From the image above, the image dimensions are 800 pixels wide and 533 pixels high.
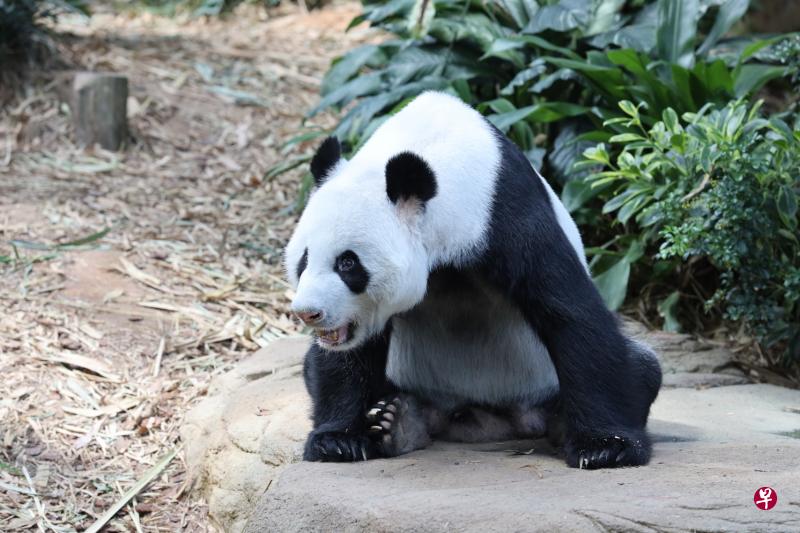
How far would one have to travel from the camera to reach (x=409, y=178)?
3607mm

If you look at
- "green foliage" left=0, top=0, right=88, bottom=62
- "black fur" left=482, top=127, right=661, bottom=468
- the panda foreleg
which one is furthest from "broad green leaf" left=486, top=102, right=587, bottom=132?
"green foliage" left=0, top=0, right=88, bottom=62

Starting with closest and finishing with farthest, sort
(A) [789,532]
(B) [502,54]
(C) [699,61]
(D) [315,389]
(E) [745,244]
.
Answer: (A) [789,532], (D) [315,389], (E) [745,244], (C) [699,61], (B) [502,54]

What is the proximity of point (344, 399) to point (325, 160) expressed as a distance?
98 centimetres

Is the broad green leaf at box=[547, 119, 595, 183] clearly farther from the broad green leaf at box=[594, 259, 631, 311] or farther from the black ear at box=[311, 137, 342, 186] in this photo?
the black ear at box=[311, 137, 342, 186]

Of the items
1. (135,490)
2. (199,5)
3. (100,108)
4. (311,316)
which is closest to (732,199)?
(311,316)

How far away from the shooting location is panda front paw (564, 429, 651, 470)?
377 centimetres

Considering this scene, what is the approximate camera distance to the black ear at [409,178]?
3586 millimetres

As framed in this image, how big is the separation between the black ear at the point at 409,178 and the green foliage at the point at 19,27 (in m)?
6.59

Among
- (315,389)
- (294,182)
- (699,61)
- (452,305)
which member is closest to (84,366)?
(315,389)

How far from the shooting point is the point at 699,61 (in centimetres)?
646

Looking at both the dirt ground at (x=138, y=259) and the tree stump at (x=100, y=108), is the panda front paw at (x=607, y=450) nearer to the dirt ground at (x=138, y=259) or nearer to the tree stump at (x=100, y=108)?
the dirt ground at (x=138, y=259)

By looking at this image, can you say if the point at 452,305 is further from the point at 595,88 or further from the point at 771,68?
the point at 771,68

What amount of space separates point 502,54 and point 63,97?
14.0 ft

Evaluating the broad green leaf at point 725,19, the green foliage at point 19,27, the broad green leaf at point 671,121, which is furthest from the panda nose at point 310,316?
the green foliage at point 19,27
